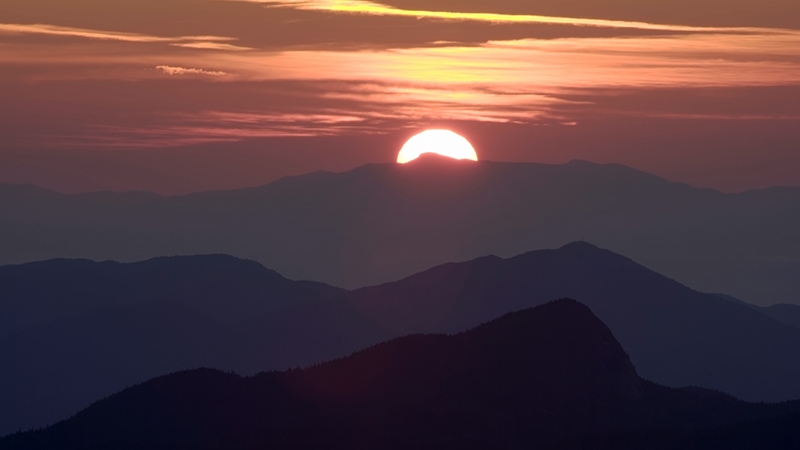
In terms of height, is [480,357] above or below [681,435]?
above

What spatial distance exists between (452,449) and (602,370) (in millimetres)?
19226

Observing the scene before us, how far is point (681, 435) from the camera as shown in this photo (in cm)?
8462

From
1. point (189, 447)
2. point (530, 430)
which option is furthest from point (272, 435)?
point (530, 430)

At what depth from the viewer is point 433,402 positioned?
325ft

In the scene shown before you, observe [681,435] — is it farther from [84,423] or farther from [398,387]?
[84,423]

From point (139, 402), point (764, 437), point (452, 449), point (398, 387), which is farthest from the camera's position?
point (139, 402)

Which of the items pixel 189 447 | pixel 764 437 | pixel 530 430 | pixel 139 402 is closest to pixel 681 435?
pixel 764 437

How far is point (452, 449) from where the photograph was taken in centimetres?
8906

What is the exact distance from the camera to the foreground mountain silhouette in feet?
307

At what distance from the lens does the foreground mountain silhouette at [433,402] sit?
9356cm

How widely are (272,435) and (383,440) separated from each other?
375 inches

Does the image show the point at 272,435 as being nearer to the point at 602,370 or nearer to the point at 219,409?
the point at 219,409

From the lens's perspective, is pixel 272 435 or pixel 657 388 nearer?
pixel 272 435

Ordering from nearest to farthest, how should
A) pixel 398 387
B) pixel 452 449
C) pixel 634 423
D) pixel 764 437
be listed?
pixel 764 437 → pixel 452 449 → pixel 634 423 → pixel 398 387
